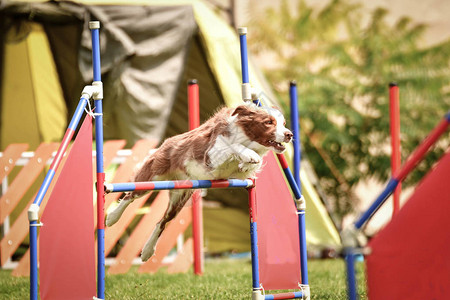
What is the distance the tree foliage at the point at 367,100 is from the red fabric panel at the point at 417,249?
4.38 metres

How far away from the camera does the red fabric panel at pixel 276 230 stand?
3.32 meters

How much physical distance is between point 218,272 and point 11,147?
1.78 meters

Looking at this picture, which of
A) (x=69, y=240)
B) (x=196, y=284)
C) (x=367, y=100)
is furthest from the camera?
(x=367, y=100)

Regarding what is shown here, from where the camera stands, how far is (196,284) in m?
4.23

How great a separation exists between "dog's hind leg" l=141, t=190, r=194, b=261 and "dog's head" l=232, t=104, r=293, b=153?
47 centimetres

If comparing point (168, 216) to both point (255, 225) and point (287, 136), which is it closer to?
point (255, 225)

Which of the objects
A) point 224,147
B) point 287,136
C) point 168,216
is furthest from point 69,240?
point 287,136

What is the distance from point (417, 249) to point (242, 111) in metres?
0.95

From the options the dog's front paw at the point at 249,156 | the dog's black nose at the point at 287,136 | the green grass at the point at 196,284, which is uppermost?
the dog's black nose at the point at 287,136

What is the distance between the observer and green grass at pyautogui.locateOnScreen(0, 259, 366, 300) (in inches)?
147

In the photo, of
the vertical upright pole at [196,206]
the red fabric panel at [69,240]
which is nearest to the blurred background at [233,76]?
the vertical upright pole at [196,206]

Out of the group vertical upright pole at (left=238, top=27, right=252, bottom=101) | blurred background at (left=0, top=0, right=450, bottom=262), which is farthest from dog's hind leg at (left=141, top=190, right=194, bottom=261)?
blurred background at (left=0, top=0, right=450, bottom=262)

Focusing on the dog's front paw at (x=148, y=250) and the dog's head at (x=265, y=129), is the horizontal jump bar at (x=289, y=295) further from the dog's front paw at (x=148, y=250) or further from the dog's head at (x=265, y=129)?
the dog's head at (x=265, y=129)

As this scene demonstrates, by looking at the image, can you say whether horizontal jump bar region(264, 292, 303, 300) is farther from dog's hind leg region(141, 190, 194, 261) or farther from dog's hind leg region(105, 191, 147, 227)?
dog's hind leg region(105, 191, 147, 227)
